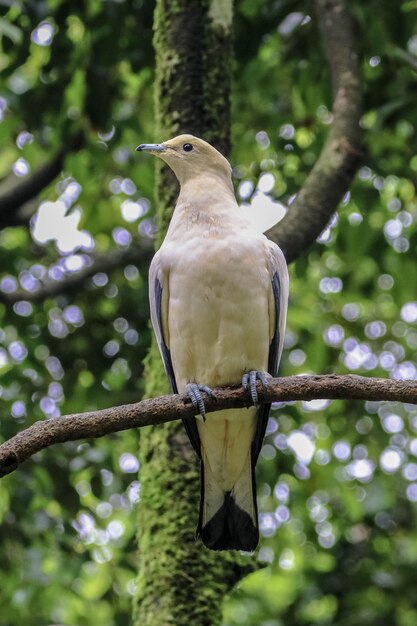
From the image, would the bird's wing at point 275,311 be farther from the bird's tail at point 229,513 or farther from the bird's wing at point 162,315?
the bird's wing at point 162,315

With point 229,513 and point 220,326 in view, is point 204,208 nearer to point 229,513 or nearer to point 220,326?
point 220,326

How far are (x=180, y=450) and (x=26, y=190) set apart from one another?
3017 millimetres

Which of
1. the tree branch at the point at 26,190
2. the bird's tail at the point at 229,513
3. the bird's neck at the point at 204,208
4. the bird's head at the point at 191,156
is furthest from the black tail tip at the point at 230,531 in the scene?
the tree branch at the point at 26,190

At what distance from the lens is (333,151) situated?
4547 millimetres

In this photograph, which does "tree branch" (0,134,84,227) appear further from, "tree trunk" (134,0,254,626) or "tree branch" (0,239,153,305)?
"tree trunk" (134,0,254,626)

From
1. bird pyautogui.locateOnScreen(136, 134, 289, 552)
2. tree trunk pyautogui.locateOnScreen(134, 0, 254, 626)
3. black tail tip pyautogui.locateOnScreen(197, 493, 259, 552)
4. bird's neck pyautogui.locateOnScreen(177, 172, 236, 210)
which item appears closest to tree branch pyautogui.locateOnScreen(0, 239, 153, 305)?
tree trunk pyautogui.locateOnScreen(134, 0, 254, 626)

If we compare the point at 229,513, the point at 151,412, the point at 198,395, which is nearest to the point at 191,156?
the point at 198,395

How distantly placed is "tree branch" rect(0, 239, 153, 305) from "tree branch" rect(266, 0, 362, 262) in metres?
2.07

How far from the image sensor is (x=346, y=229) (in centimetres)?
597

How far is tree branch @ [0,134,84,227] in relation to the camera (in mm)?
6516

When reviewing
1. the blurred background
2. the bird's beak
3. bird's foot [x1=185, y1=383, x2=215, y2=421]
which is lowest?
the blurred background

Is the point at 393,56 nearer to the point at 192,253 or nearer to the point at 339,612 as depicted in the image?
the point at 192,253

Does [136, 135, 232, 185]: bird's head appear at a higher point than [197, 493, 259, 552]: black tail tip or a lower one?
higher

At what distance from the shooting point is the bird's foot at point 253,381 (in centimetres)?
324
